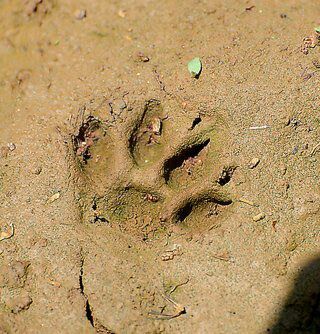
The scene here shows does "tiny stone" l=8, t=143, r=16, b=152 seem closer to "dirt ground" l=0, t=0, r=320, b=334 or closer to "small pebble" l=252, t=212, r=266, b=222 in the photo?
"dirt ground" l=0, t=0, r=320, b=334

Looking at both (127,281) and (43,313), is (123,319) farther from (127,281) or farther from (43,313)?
(43,313)

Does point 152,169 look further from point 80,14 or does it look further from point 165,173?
point 80,14

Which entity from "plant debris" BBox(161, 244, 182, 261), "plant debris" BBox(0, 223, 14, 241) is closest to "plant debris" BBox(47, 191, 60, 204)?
"plant debris" BBox(0, 223, 14, 241)

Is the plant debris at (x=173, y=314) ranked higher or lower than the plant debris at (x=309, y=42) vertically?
lower

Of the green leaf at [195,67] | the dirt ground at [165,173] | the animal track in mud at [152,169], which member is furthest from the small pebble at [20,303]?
the green leaf at [195,67]

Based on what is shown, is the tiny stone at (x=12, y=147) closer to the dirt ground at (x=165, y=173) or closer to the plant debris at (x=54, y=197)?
the dirt ground at (x=165, y=173)

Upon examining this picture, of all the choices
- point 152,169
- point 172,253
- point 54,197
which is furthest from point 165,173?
point 54,197
